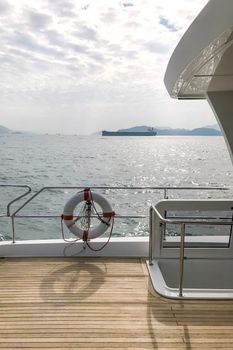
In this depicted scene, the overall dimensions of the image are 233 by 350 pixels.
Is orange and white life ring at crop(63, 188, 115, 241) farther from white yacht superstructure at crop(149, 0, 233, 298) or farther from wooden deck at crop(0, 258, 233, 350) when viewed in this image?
white yacht superstructure at crop(149, 0, 233, 298)

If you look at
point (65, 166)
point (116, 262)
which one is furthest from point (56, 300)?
point (65, 166)

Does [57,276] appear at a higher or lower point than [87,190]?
lower

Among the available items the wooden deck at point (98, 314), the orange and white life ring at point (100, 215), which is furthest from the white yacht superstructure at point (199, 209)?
the orange and white life ring at point (100, 215)

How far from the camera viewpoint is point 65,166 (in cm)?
1955

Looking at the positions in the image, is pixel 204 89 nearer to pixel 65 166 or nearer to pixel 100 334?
pixel 100 334

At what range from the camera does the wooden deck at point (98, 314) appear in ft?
7.78

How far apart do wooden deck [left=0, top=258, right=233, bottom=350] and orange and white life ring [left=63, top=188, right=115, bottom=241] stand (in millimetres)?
488

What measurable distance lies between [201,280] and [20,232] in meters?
5.39

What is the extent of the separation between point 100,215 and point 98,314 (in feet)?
4.77

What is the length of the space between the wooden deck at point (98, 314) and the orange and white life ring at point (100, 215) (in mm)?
488

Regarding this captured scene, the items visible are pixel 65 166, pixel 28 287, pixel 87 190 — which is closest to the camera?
pixel 28 287

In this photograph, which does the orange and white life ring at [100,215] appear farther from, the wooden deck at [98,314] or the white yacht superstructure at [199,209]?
the white yacht superstructure at [199,209]

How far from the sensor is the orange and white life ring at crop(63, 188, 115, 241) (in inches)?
156

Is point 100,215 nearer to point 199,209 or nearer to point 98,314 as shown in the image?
point 199,209
